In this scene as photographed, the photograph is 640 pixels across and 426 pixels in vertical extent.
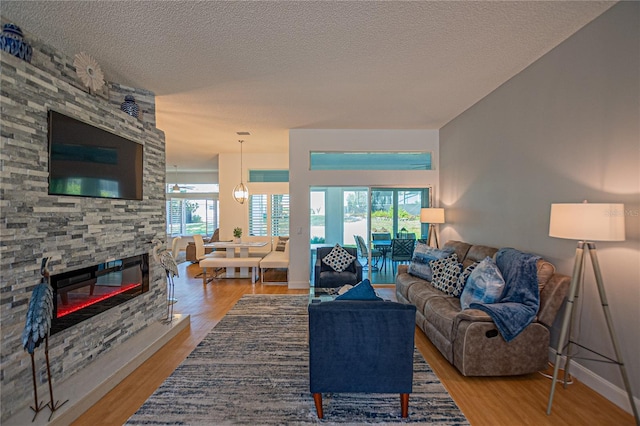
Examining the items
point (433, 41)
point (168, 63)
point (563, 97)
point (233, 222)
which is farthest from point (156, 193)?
point (563, 97)

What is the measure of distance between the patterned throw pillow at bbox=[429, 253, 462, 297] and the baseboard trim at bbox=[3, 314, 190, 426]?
334 cm

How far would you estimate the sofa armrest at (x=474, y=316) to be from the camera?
7.93ft

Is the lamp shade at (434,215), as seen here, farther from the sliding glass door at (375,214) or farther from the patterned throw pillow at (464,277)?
the patterned throw pillow at (464,277)

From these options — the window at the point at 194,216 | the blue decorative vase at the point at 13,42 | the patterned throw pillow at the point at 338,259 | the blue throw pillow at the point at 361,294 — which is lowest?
the patterned throw pillow at the point at 338,259

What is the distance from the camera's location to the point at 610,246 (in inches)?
85.9

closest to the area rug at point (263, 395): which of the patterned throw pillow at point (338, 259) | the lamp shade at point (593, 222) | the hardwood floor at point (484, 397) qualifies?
the hardwood floor at point (484, 397)

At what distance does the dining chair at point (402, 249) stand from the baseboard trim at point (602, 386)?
292 centimetres

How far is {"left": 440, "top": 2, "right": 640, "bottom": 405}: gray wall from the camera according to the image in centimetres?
205

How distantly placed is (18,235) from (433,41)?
3665 millimetres

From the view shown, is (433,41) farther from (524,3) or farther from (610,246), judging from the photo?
(610,246)

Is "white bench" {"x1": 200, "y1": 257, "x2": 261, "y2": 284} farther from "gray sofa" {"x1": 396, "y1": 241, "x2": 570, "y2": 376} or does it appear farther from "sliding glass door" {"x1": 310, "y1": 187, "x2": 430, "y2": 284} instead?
"gray sofa" {"x1": 396, "y1": 241, "x2": 570, "y2": 376}

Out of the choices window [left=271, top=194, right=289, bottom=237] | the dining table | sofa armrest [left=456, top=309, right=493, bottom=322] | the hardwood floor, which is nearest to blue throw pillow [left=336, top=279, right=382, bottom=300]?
sofa armrest [left=456, top=309, right=493, bottom=322]

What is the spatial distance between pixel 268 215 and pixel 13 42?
18.8ft

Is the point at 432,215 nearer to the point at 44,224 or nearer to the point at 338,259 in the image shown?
the point at 338,259
